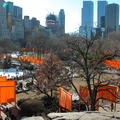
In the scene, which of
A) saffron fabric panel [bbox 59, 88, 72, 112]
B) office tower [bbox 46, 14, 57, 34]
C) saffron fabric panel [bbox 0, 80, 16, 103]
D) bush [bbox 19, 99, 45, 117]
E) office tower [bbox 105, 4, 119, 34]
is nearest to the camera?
saffron fabric panel [bbox 59, 88, 72, 112]

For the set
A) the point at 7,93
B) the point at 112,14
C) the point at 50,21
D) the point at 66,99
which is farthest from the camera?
the point at 50,21

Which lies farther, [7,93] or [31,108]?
[7,93]

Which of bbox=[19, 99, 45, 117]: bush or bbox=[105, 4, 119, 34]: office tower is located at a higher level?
bbox=[105, 4, 119, 34]: office tower

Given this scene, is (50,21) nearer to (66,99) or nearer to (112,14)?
(112,14)

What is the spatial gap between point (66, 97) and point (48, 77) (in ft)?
18.3

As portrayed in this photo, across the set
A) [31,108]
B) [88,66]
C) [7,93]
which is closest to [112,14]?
[88,66]

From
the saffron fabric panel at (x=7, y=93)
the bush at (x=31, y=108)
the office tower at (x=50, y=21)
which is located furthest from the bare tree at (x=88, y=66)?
the office tower at (x=50, y=21)

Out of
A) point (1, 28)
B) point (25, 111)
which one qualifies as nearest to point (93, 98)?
point (25, 111)

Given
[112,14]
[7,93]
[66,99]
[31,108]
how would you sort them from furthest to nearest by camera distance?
[112,14], [7,93], [31,108], [66,99]

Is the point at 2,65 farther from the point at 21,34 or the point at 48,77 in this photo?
the point at 21,34

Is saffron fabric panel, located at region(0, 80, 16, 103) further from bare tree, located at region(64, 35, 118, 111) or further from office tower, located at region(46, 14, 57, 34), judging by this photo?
office tower, located at region(46, 14, 57, 34)

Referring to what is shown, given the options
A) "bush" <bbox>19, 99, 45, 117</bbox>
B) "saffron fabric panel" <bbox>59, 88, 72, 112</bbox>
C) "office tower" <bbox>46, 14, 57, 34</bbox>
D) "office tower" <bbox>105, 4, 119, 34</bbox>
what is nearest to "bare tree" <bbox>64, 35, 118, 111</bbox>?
"saffron fabric panel" <bbox>59, 88, 72, 112</bbox>

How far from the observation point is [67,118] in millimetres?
4680

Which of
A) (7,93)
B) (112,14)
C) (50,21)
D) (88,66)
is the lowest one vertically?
(7,93)
